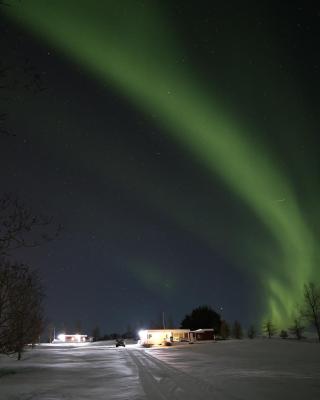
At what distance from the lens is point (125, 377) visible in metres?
20.5

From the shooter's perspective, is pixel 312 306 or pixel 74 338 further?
pixel 74 338

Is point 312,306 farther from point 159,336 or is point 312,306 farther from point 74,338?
point 74,338

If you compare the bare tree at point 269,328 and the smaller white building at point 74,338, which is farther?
the smaller white building at point 74,338

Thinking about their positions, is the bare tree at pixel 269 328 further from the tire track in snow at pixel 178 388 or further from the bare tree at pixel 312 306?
the tire track in snow at pixel 178 388

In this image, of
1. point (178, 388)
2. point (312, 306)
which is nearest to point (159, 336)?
point (312, 306)

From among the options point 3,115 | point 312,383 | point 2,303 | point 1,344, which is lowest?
point 312,383

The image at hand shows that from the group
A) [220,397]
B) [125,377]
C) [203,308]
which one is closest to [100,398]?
[220,397]

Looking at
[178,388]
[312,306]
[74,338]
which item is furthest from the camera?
[74,338]

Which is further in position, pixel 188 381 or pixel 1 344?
pixel 1 344

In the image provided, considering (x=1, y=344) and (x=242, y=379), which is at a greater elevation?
(x=1, y=344)

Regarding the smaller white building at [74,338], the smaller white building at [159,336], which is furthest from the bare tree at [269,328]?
the smaller white building at [74,338]

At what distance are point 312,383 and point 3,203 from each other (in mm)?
13212

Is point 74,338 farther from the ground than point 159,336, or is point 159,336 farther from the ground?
point 74,338

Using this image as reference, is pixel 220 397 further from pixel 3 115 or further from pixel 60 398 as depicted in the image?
pixel 3 115
